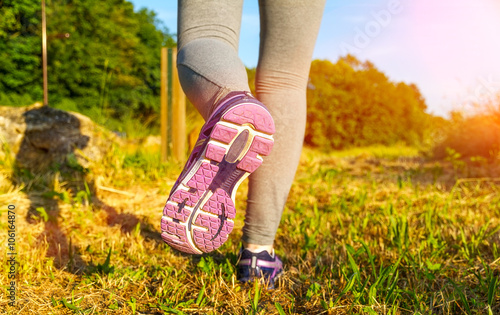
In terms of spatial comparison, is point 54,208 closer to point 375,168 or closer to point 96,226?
point 96,226

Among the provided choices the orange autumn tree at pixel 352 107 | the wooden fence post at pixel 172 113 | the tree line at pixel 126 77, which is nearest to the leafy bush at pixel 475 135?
the wooden fence post at pixel 172 113

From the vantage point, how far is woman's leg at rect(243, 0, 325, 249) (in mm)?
1163

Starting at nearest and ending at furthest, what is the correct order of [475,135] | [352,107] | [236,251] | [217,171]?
1. [217,171]
2. [236,251]
3. [475,135]
4. [352,107]

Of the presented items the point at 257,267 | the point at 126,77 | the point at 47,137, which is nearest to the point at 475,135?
the point at 257,267

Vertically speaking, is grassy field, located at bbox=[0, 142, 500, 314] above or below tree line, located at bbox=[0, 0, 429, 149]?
below

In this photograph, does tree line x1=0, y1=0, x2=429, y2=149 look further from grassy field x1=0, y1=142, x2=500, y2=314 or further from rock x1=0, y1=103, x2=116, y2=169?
grassy field x1=0, y1=142, x2=500, y2=314

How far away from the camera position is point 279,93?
1.18 meters

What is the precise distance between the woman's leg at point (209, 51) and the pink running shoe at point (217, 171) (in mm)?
54

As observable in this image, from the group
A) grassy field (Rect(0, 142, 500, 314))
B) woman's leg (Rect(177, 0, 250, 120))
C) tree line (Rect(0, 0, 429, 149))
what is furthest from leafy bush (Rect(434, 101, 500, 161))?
tree line (Rect(0, 0, 429, 149))

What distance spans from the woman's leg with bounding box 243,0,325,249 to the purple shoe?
3 cm

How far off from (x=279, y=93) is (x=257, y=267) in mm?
518

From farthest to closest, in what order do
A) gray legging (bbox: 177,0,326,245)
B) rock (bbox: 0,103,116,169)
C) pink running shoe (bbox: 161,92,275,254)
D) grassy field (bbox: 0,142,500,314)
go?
rock (bbox: 0,103,116,169) → gray legging (bbox: 177,0,326,245) → grassy field (bbox: 0,142,500,314) → pink running shoe (bbox: 161,92,275,254)

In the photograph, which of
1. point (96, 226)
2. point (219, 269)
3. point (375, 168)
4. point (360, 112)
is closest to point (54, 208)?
point (96, 226)

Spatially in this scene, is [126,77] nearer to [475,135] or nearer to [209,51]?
[475,135]
